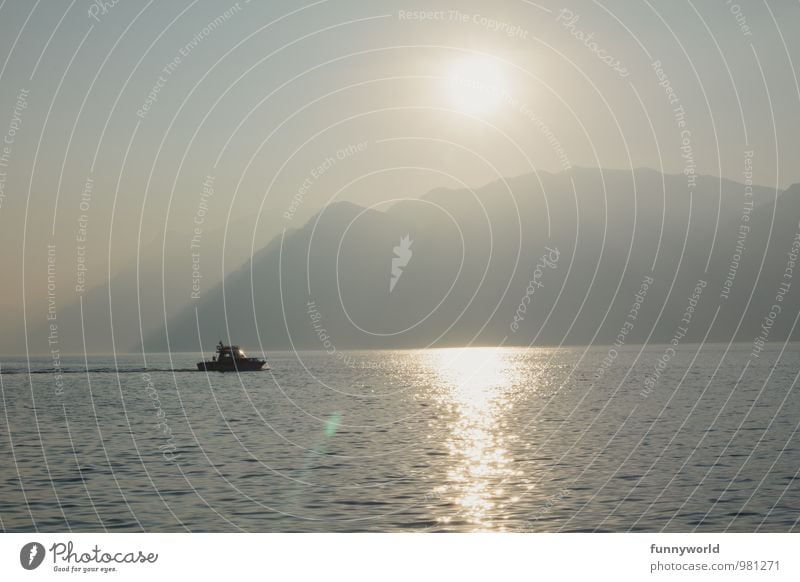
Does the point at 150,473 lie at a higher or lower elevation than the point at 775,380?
lower

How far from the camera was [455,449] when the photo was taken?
2544 inches

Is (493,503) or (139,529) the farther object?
(493,503)

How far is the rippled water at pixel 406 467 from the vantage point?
38.3 meters

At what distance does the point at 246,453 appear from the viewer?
62.6m

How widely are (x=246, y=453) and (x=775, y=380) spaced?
13448 centimetres

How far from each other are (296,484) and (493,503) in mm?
12036

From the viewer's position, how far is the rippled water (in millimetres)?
38312

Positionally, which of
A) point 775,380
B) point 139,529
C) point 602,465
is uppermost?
point 775,380

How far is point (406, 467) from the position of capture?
2128 inches

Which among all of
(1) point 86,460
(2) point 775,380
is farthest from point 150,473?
(2) point 775,380
